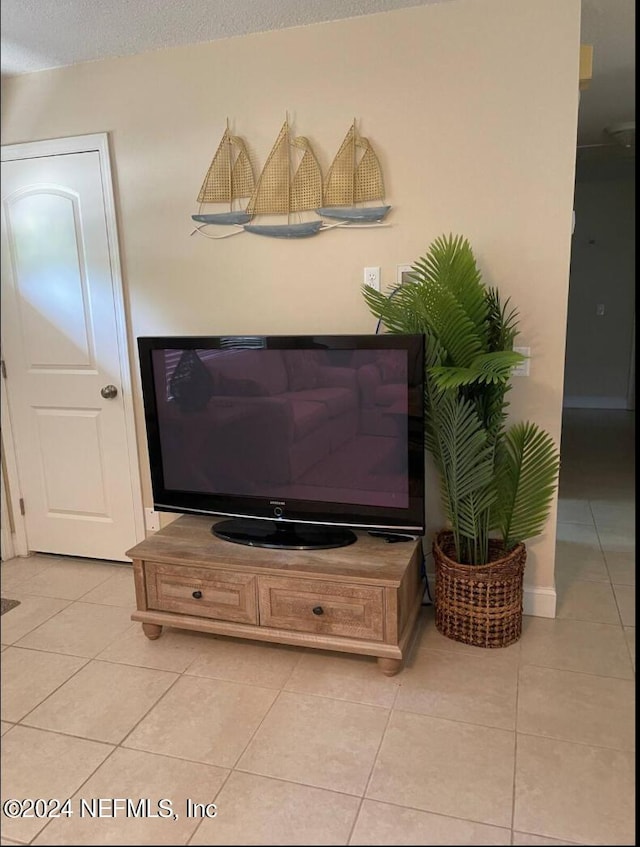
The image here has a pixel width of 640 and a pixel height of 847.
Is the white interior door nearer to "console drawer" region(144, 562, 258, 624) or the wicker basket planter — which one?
"console drawer" region(144, 562, 258, 624)

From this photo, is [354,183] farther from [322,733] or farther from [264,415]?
[322,733]

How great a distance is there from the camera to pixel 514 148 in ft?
7.04

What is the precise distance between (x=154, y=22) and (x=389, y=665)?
234cm

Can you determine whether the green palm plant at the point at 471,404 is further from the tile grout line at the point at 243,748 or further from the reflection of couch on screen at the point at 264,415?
the tile grout line at the point at 243,748

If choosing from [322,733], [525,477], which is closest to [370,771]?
[322,733]

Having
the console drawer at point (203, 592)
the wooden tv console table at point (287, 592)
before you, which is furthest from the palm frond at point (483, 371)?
the console drawer at point (203, 592)

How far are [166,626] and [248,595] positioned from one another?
39cm

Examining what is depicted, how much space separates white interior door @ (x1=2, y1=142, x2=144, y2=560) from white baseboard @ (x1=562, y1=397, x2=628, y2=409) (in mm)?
4634

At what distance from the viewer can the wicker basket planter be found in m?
2.16

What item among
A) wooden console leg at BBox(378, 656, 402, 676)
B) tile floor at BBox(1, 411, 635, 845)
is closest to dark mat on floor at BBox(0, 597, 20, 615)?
tile floor at BBox(1, 411, 635, 845)

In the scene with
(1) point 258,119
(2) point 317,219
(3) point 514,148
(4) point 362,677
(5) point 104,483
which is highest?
(1) point 258,119

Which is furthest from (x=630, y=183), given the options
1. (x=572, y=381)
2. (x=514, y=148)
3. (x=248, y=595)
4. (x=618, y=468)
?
(x=248, y=595)

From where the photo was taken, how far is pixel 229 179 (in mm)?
2455

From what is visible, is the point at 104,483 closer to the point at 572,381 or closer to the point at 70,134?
the point at 70,134
